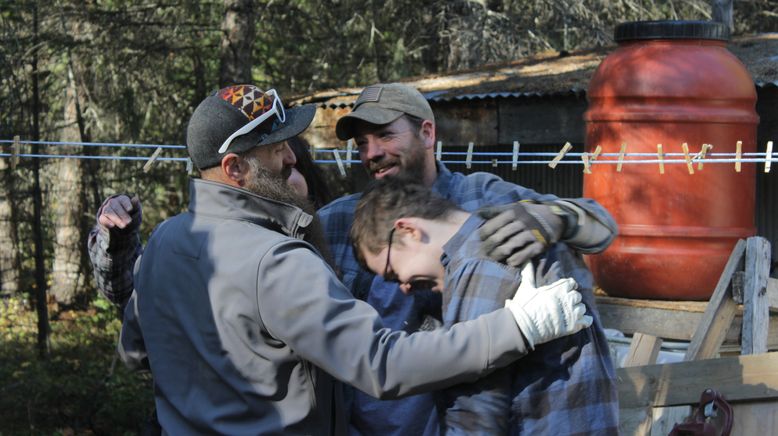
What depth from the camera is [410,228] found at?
2.70m

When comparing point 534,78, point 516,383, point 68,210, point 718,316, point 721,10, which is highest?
point 721,10

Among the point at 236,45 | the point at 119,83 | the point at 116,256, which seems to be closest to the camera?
the point at 116,256

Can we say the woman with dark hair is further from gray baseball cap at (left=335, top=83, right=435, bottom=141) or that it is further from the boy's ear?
the boy's ear

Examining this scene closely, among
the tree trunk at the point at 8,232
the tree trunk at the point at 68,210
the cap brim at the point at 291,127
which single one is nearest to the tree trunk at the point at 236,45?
the tree trunk at the point at 8,232

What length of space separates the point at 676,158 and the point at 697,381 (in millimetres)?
1982

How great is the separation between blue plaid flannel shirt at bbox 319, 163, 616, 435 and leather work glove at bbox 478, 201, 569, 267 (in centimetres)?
32

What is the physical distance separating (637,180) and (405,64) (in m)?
10.5

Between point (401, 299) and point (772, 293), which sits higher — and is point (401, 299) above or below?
above

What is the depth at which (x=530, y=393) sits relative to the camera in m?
2.56

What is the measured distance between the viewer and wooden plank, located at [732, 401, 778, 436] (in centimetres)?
438

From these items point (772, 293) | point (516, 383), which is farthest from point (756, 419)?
point (516, 383)

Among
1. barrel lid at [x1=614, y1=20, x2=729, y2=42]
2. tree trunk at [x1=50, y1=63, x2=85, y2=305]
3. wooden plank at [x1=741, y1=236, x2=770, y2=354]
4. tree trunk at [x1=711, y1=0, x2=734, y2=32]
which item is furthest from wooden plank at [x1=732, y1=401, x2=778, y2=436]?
tree trunk at [x1=50, y1=63, x2=85, y2=305]

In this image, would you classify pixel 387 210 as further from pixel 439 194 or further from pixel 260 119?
pixel 439 194

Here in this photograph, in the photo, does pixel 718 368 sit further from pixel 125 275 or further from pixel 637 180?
pixel 125 275
